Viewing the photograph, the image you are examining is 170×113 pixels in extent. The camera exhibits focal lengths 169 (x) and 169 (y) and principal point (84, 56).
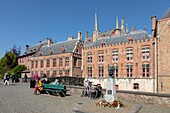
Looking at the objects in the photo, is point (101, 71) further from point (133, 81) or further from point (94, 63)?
point (133, 81)

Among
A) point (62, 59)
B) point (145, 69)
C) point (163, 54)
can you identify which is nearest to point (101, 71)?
point (145, 69)

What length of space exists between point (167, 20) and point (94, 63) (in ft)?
51.4

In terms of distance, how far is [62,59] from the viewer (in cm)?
4012

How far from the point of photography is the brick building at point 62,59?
38.9 m

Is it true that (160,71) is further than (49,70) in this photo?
No

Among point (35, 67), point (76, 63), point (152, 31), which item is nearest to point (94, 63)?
point (76, 63)

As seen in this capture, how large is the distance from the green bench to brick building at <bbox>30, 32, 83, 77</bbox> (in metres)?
22.5

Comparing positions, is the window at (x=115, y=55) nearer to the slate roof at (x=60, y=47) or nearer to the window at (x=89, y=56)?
the window at (x=89, y=56)

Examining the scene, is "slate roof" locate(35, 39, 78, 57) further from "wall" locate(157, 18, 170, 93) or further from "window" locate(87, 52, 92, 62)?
"wall" locate(157, 18, 170, 93)

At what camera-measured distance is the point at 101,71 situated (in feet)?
112

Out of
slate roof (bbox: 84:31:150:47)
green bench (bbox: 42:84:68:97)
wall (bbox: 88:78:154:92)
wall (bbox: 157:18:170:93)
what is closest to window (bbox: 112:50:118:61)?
slate roof (bbox: 84:31:150:47)

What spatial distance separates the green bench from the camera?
1438 centimetres

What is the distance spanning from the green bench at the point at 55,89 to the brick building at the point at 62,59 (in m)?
22.5

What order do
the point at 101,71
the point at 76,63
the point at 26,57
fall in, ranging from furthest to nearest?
the point at 26,57 → the point at 76,63 → the point at 101,71
